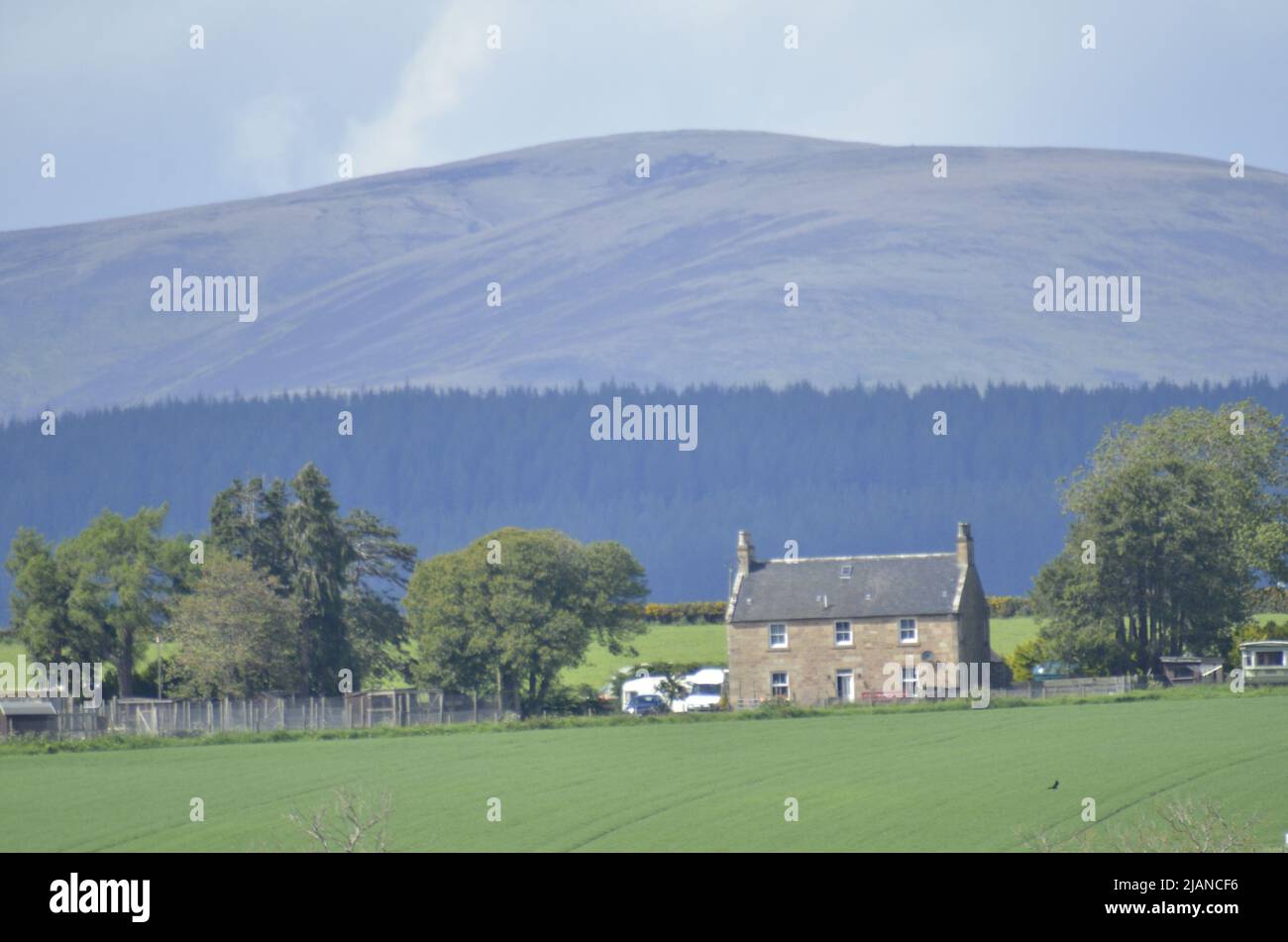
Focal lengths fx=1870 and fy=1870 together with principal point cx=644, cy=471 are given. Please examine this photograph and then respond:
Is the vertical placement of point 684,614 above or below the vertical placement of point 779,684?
above

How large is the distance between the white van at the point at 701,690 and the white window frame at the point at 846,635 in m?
6.20

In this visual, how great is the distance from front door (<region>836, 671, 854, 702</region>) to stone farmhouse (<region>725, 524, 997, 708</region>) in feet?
0.15

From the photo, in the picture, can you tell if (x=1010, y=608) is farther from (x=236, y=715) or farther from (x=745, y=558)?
(x=236, y=715)

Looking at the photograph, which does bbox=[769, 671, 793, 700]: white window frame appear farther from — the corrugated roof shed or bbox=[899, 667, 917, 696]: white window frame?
the corrugated roof shed

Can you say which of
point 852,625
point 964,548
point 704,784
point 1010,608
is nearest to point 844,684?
point 852,625

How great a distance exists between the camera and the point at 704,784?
44688 mm

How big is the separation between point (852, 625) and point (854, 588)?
87.9 inches

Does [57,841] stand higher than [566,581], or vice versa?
[566,581]

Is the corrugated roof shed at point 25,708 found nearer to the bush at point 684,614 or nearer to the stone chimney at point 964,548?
the stone chimney at point 964,548

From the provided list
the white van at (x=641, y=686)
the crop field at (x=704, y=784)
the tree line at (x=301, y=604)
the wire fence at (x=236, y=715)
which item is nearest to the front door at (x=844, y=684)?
the white van at (x=641, y=686)
